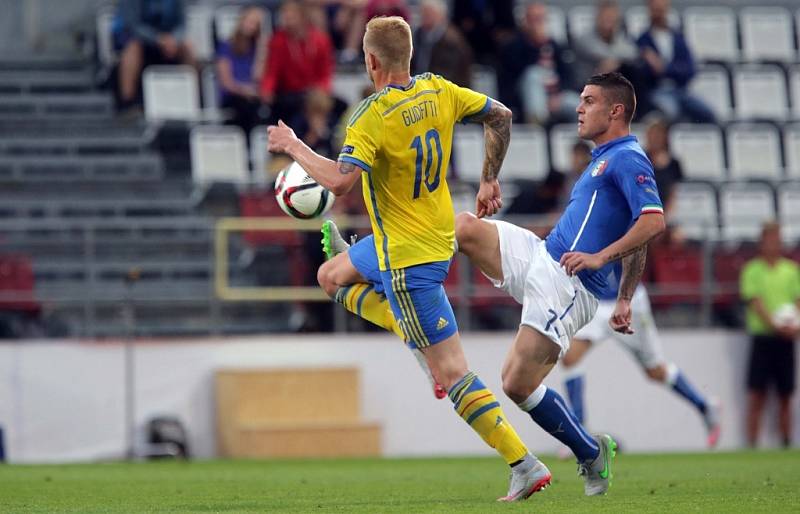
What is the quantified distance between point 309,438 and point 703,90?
25.1 feet

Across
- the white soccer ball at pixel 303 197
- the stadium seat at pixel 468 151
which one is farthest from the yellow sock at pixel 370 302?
the stadium seat at pixel 468 151

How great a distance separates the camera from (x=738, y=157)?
18.7 m

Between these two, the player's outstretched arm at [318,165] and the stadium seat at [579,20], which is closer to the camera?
the player's outstretched arm at [318,165]

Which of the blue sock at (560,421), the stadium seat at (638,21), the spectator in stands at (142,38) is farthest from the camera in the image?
the stadium seat at (638,21)

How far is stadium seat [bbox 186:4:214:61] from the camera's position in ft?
61.3

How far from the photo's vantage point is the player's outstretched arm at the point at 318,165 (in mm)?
7703

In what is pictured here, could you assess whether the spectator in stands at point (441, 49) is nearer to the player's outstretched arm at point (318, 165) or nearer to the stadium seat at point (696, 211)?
the stadium seat at point (696, 211)

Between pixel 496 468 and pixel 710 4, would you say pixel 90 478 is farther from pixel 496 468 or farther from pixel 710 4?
pixel 710 4

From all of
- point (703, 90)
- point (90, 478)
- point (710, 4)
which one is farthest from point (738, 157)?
point (90, 478)

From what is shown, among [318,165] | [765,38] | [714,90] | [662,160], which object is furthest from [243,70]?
[318,165]

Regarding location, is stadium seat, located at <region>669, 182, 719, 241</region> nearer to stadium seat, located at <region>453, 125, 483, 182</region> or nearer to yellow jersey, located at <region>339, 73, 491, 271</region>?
stadium seat, located at <region>453, 125, 483, 182</region>

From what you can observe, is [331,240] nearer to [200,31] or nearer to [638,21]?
[200,31]

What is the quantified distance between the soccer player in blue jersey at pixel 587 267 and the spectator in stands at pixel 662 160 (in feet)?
25.0

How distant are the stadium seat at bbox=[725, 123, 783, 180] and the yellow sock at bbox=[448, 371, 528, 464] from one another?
11.1 m
